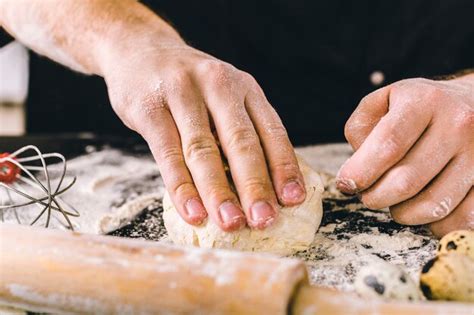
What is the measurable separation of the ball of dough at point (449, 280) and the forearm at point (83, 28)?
0.79 meters

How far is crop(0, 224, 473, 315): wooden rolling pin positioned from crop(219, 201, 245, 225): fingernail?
186 millimetres

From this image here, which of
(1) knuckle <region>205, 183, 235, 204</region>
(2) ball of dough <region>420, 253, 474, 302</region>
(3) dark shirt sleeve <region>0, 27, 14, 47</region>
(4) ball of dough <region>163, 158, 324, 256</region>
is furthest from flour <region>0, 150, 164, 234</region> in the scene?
(2) ball of dough <region>420, 253, 474, 302</region>

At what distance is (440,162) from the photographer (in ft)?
3.68

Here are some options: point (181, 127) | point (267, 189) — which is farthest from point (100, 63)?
point (267, 189)

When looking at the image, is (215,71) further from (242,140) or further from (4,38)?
(4,38)

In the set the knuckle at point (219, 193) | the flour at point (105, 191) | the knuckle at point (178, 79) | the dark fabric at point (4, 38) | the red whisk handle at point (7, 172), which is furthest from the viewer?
the dark fabric at point (4, 38)

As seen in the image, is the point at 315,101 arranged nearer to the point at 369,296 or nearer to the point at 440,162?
the point at 440,162

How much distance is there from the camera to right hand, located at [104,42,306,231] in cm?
107

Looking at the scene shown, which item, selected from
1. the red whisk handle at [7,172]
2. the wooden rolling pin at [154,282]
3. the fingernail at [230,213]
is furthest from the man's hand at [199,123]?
Answer: the red whisk handle at [7,172]

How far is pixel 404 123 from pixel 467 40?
3.17 ft

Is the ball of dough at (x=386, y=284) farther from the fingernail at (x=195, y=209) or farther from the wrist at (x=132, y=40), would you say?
the wrist at (x=132, y=40)

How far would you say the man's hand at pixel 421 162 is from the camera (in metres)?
1.11

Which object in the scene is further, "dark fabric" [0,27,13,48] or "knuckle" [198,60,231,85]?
"dark fabric" [0,27,13,48]

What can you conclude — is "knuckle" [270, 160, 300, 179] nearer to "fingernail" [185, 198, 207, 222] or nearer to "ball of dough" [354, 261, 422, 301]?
"fingernail" [185, 198, 207, 222]
